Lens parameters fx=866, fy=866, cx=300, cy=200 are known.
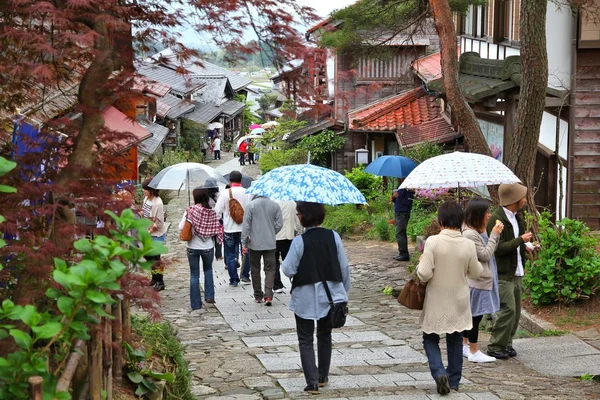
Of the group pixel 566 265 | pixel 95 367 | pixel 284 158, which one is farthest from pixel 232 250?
pixel 284 158

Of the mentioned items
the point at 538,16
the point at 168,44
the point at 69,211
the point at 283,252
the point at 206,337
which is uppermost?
the point at 538,16

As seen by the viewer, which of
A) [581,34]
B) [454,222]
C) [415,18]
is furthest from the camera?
[415,18]

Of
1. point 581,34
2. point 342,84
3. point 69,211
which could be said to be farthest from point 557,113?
point 342,84

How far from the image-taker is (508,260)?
8.36 metres

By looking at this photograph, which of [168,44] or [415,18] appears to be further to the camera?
[415,18]

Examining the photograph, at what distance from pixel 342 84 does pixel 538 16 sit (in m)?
17.5

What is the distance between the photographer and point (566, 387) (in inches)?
302

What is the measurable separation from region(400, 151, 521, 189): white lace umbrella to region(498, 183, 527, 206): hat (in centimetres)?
91

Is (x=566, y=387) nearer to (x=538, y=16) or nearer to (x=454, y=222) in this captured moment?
Answer: (x=454, y=222)

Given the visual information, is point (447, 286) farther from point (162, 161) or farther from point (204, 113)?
point (204, 113)

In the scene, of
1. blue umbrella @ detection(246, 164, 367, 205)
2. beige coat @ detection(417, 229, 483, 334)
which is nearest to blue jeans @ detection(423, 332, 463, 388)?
beige coat @ detection(417, 229, 483, 334)

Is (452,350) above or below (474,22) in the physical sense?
below

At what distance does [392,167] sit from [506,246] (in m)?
8.16

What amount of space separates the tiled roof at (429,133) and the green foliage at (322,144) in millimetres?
6807
